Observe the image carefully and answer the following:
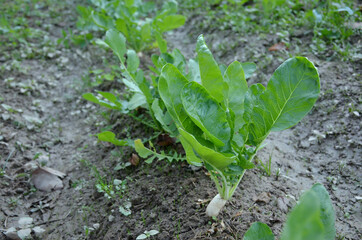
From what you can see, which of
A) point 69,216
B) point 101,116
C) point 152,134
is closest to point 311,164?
point 152,134

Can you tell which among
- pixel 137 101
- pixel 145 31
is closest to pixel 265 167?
pixel 137 101

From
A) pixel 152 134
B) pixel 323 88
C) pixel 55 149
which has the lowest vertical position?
pixel 55 149

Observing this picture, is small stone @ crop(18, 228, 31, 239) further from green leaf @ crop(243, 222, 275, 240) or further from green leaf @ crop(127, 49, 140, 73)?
green leaf @ crop(243, 222, 275, 240)

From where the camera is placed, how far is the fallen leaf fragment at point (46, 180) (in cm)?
255

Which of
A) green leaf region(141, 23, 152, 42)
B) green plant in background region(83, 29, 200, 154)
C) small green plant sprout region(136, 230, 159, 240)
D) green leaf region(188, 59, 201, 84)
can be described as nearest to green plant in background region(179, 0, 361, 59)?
green leaf region(141, 23, 152, 42)

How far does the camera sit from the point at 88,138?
306 cm

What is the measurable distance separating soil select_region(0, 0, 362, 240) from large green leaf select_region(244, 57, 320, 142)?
0.54 m

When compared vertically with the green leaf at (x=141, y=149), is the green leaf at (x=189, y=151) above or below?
above

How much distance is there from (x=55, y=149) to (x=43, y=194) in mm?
549

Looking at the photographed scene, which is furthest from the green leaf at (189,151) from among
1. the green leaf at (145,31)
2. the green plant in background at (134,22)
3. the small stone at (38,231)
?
the green leaf at (145,31)

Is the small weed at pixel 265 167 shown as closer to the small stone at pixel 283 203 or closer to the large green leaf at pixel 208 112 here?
the small stone at pixel 283 203

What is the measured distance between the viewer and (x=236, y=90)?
1.81 meters

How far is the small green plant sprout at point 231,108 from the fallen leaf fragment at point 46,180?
1.35 meters

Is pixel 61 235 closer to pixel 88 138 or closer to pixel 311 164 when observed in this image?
pixel 88 138
